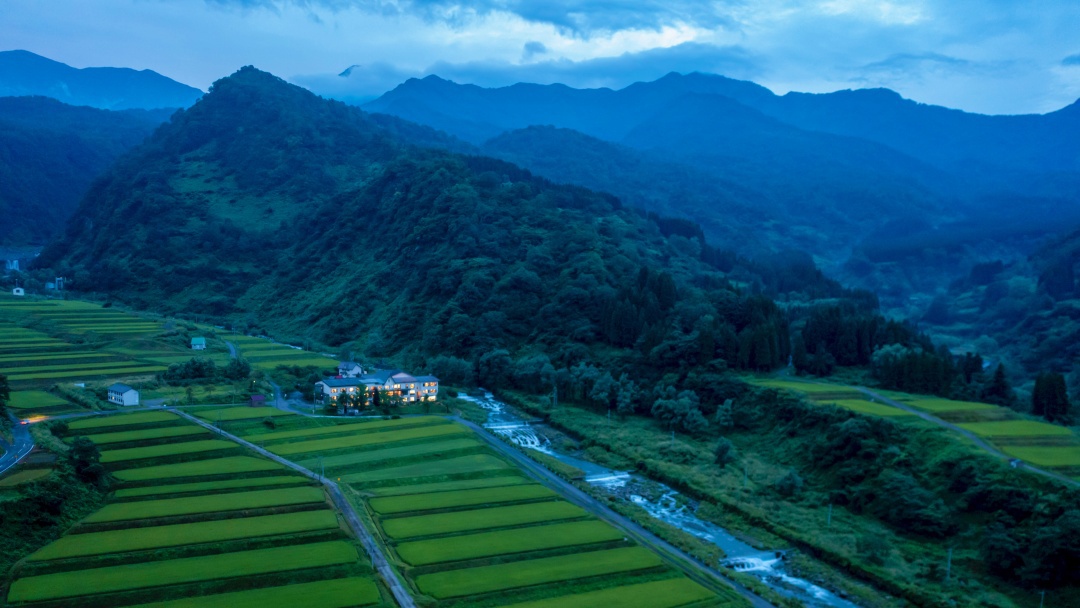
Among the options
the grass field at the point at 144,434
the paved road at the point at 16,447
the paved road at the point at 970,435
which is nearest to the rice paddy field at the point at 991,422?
the paved road at the point at 970,435

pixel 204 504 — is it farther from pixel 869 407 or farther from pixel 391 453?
pixel 869 407

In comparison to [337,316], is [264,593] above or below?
below

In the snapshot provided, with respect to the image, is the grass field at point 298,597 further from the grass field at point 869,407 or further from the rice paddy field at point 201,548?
the grass field at point 869,407

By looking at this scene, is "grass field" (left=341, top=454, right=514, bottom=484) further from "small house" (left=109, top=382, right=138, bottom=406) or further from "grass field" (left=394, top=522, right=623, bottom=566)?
"small house" (left=109, top=382, right=138, bottom=406)

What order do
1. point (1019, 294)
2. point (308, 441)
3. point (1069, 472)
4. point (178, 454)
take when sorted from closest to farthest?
point (1069, 472) → point (178, 454) → point (308, 441) → point (1019, 294)

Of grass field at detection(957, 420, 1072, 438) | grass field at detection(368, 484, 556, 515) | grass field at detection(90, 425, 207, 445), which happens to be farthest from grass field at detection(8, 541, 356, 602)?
grass field at detection(957, 420, 1072, 438)

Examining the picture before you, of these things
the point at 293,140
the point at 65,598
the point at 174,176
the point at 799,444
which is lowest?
the point at 65,598

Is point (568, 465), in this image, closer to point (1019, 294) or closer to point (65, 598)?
point (65, 598)

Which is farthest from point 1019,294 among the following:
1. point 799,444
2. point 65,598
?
point 65,598
